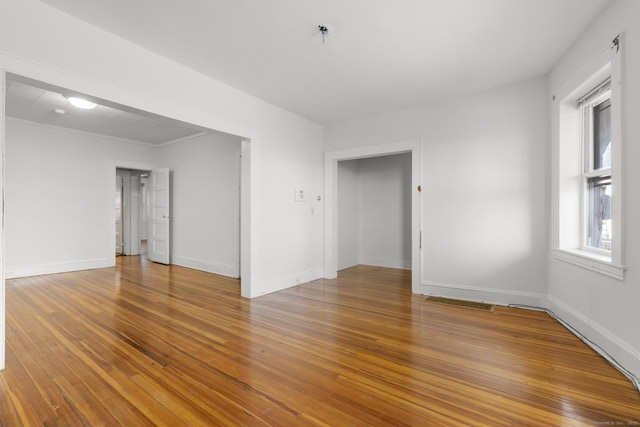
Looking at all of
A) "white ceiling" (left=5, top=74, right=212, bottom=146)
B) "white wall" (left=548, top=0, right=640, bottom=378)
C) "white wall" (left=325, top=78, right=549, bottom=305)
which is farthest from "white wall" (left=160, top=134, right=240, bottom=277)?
"white wall" (left=548, top=0, right=640, bottom=378)

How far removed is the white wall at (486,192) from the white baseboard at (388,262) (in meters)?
1.80

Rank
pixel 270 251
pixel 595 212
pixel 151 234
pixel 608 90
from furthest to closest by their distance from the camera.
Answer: pixel 151 234, pixel 270 251, pixel 595 212, pixel 608 90

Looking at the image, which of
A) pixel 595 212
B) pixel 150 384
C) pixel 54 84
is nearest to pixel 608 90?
pixel 595 212

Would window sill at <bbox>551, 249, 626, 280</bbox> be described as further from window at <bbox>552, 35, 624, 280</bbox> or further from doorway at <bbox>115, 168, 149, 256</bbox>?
doorway at <bbox>115, 168, 149, 256</bbox>

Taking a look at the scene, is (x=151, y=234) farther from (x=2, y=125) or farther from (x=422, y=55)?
(x=422, y=55)

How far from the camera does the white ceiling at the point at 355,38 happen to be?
2.26 metres

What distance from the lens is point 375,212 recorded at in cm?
639

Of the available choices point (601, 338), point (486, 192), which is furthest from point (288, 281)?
point (601, 338)

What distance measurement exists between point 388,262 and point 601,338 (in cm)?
391

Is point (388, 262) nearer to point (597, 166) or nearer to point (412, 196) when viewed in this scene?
point (412, 196)

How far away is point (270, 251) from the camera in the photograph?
4.35 metres

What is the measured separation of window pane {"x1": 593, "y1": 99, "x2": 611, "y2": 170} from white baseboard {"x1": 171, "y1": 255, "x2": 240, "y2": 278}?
500 cm

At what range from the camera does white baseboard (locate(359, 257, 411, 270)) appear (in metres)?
6.00

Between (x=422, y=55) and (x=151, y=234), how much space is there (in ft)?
22.0
